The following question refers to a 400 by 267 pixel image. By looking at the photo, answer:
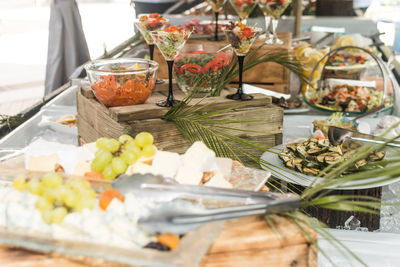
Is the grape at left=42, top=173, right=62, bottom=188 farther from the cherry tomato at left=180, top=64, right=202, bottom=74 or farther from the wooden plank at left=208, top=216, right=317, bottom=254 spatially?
the cherry tomato at left=180, top=64, right=202, bottom=74

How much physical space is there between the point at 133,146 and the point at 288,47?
1458mm

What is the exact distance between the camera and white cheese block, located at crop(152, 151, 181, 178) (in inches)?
30.3

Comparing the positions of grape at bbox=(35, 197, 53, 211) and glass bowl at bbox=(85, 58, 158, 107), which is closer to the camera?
grape at bbox=(35, 197, 53, 211)

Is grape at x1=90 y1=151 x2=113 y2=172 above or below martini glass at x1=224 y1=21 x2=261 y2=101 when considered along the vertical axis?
below

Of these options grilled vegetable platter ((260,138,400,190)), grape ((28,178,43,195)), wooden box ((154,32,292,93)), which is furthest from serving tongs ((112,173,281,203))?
wooden box ((154,32,292,93))

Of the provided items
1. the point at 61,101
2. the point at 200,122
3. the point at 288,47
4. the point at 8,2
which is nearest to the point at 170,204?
the point at 200,122

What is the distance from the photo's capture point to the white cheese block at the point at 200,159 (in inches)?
31.3

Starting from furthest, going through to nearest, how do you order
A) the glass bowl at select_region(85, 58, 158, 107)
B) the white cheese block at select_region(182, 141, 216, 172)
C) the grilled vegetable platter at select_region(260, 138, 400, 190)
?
the glass bowl at select_region(85, 58, 158, 107), the grilled vegetable platter at select_region(260, 138, 400, 190), the white cheese block at select_region(182, 141, 216, 172)

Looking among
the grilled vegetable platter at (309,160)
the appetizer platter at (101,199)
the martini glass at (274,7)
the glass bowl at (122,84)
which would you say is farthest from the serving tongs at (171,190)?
the martini glass at (274,7)

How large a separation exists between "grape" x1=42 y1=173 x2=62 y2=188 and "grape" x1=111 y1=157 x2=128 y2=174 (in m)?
0.11

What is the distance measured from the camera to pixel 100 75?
1.23m

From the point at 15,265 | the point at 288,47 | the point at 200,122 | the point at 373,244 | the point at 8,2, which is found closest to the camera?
the point at 15,265

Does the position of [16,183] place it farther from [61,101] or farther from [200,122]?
[61,101]

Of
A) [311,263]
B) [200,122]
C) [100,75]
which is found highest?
[100,75]
